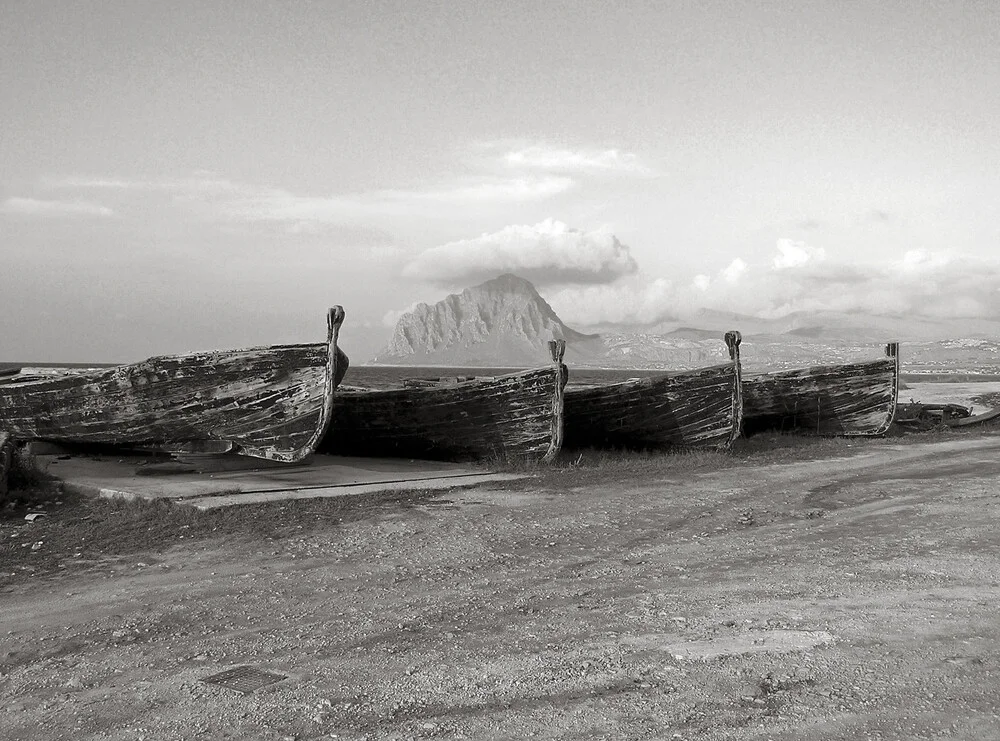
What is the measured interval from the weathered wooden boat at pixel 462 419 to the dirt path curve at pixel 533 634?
4.42 meters

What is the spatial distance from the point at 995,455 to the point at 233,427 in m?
12.5

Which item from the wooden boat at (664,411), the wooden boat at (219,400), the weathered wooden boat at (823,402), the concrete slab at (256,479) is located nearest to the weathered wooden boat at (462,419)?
the concrete slab at (256,479)

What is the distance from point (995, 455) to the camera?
45.5 feet

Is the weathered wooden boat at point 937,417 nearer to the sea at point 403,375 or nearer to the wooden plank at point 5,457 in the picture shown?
the sea at point 403,375

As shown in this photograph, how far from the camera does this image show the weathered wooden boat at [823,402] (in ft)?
58.2

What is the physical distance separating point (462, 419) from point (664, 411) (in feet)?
12.5

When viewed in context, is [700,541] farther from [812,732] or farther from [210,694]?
[210,694]

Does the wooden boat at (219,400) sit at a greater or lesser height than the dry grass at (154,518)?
greater

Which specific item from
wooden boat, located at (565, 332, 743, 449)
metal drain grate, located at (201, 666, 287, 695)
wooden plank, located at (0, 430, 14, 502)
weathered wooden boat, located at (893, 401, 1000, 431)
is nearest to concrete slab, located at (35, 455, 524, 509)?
wooden plank, located at (0, 430, 14, 502)

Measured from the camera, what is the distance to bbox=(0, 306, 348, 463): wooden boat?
35.7ft

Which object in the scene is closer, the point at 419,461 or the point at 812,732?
the point at 812,732

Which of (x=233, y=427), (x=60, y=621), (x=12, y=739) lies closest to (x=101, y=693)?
(x=12, y=739)

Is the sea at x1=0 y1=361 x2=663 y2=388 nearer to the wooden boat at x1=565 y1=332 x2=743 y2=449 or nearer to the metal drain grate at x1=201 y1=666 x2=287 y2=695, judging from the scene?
the wooden boat at x1=565 y1=332 x2=743 y2=449

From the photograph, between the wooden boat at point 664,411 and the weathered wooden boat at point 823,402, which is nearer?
the wooden boat at point 664,411
